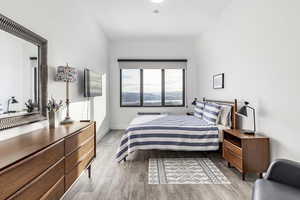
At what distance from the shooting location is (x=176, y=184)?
262cm

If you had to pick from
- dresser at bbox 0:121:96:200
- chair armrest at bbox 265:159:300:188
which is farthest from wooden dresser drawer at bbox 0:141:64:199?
chair armrest at bbox 265:159:300:188

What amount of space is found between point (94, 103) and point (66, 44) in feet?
5.85

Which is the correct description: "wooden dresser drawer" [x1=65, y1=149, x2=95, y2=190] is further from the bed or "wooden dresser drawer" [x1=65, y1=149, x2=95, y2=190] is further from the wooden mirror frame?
the bed

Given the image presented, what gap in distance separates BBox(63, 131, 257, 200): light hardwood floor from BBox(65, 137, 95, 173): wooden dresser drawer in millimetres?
478

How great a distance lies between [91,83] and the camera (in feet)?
13.1

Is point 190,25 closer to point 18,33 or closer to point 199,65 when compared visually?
point 199,65

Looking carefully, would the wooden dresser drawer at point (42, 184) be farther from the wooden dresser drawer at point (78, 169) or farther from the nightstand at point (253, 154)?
the nightstand at point (253, 154)

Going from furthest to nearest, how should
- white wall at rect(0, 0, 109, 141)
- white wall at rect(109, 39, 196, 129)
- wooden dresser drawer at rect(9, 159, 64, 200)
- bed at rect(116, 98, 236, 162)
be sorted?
white wall at rect(109, 39, 196, 129)
bed at rect(116, 98, 236, 162)
white wall at rect(0, 0, 109, 141)
wooden dresser drawer at rect(9, 159, 64, 200)

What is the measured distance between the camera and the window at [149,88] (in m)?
6.57

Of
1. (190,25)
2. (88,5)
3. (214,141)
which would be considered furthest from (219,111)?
(88,5)

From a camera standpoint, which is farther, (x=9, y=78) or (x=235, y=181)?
(x=235, y=181)

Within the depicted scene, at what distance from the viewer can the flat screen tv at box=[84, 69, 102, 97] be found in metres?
3.76

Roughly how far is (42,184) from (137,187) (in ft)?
4.46

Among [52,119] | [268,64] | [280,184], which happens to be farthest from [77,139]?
[268,64]
